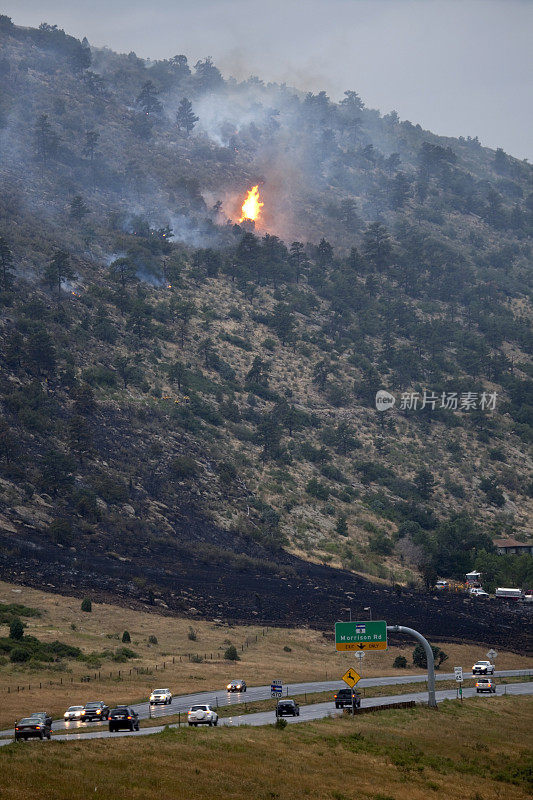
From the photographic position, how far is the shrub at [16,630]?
229 feet

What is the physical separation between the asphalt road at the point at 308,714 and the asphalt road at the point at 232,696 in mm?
3092

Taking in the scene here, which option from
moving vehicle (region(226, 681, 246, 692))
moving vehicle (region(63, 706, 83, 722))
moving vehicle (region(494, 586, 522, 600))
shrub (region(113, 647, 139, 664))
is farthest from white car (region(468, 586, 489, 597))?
moving vehicle (region(63, 706, 83, 722))

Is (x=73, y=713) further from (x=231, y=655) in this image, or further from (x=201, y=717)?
(x=231, y=655)

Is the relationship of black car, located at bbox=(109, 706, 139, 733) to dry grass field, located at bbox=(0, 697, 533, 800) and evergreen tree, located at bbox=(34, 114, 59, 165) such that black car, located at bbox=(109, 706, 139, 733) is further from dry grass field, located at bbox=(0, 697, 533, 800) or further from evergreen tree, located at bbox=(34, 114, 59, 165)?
evergreen tree, located at bbox=(34, 114, 59, 165)

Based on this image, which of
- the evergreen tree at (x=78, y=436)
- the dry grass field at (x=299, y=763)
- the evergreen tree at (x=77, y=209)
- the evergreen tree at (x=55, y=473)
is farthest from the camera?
the evergreen tree at (x=77, y=209)

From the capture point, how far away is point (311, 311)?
180 meters

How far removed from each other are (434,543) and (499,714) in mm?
64937

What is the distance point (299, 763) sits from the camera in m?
37.7

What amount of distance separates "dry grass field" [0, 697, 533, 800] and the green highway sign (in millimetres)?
3831

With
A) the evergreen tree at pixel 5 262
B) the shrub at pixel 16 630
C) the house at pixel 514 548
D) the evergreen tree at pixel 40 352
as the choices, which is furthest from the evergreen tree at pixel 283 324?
the shrub at pixel 16 630

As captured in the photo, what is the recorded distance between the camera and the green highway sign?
51.0 m

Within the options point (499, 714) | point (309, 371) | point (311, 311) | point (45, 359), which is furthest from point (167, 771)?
point (311, 311)

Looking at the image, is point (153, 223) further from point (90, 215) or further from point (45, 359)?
point (45, 359)

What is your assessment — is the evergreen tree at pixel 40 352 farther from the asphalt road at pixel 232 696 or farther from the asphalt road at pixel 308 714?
the asphalt road at pixel 308 714
